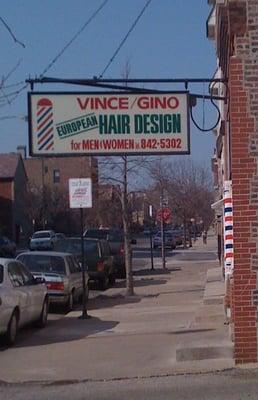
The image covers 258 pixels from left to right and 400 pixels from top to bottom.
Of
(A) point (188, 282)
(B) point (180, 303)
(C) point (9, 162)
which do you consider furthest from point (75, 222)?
(B) point (180, 303)

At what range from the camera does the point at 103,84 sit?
12.4 metres

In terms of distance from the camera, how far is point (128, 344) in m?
14.0

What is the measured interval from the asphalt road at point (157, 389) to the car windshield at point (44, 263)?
10627 millimetres

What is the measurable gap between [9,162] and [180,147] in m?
72.5

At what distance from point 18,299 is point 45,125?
391cm

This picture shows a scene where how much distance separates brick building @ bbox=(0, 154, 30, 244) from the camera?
82000 millimetres

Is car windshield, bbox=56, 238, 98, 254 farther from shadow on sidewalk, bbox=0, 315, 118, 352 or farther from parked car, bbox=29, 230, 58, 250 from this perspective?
parked car, bbox=29, 230, 58, 250

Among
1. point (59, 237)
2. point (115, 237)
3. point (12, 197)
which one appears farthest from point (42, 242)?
point (12, 197)

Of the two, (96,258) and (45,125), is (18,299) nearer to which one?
(45,125)

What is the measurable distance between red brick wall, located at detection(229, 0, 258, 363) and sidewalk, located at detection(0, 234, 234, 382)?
0.88 meters

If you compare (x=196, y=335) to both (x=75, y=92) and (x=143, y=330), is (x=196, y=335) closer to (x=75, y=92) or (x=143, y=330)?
(x=143, y=330)

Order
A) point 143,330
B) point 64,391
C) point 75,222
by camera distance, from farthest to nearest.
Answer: point 75,222 < point 143,330 < point 64,391

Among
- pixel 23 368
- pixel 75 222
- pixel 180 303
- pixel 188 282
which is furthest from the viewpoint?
pixel 75 222

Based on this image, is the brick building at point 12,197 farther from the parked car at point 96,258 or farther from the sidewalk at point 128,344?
the sidewalk at point 128,344
